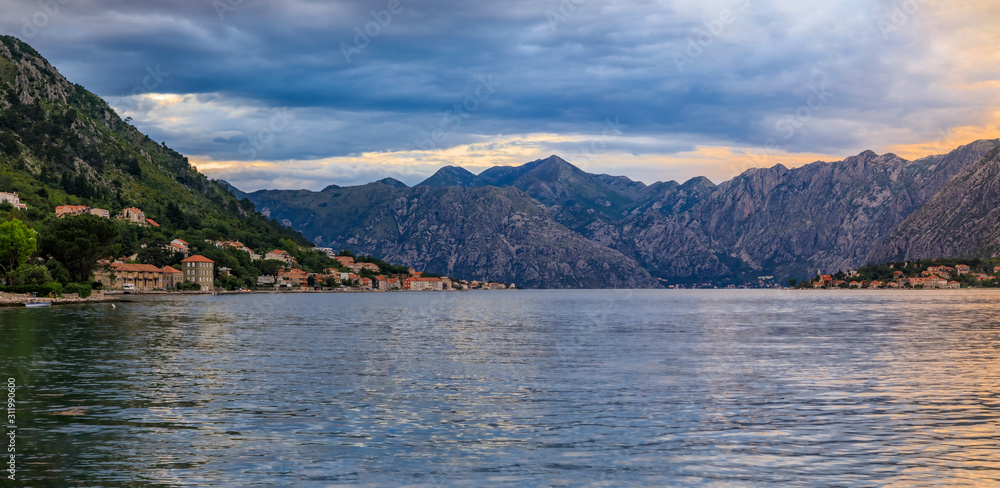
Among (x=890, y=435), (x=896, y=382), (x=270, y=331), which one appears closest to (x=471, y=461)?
(x=890, y=435)

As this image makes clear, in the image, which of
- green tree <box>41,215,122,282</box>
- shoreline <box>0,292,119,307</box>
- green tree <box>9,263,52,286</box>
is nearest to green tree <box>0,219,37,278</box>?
green tree <box>9,263,52,286</box>

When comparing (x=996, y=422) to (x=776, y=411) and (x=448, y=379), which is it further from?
(x=448, y=379)

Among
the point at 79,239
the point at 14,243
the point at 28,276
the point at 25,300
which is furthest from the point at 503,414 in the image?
the point at 28,276

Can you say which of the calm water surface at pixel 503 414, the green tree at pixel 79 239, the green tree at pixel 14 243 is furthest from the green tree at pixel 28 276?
the calm water surface at pixel 503 414

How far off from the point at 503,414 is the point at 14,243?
5200 inches

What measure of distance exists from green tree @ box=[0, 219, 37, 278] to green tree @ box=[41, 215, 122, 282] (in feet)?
15.0

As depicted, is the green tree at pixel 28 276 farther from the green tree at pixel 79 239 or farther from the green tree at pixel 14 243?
the green tree at pixel 79 239

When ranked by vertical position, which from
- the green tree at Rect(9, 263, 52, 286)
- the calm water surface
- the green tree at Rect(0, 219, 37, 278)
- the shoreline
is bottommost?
the calm water surface

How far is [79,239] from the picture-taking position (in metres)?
141

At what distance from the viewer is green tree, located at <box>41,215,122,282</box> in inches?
5610

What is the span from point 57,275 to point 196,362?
123m

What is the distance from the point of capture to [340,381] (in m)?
40.8

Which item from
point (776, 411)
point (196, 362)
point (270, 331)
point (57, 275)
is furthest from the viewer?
point (57, 275)

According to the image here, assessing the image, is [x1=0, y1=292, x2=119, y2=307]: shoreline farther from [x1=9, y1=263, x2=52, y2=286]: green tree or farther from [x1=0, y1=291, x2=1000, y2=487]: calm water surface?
[x1=0, y1=291, x2=1000, y2=487]: calm water surface
